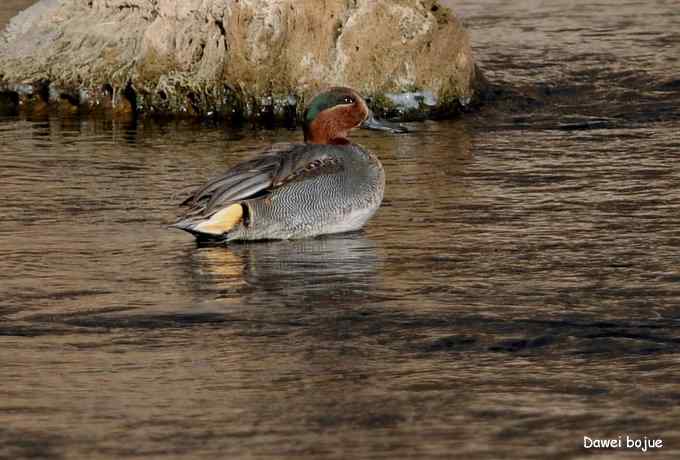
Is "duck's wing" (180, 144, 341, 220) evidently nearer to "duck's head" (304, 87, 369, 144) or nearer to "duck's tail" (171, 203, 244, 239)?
"duck's tail" (171, 203, 244, 239)

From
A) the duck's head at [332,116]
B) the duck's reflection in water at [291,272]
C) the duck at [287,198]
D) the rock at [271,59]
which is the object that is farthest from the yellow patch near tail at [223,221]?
the rock at [271,59]

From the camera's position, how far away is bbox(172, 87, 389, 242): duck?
9.00 m

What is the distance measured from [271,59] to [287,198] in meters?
4.85

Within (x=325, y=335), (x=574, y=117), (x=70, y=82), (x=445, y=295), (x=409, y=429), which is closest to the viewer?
(x=409, y=429)

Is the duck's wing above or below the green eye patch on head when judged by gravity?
below

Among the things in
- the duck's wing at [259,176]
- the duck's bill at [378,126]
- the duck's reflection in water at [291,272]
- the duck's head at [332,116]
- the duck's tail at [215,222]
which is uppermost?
the duck's head at [332,116]

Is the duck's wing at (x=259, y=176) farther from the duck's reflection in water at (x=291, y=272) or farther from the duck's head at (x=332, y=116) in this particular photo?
the duck's head at (x=332, y=116)

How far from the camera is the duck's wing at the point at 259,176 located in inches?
354

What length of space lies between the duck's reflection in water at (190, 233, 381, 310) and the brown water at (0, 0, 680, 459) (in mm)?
24

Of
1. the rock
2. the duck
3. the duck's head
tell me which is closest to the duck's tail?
the duck

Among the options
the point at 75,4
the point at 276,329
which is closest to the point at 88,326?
the point at 276,329

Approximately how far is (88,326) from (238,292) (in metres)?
0.88

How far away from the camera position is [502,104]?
1395 cm

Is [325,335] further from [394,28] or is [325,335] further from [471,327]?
[394,28]
